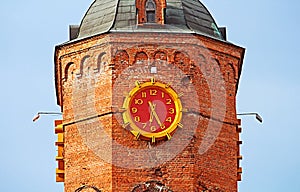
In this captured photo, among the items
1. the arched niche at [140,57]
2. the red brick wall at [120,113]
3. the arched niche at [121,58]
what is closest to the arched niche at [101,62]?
the red brick wall at [120,113]

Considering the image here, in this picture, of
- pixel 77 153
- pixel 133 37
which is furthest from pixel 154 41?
pixel 77 153

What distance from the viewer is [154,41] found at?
57.6 metres

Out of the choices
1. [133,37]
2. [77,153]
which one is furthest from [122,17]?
[77,153]

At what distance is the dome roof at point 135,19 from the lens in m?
58.1

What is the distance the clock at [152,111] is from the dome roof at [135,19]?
2077mm

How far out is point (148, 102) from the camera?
57.1 m

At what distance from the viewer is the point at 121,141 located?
56.6m

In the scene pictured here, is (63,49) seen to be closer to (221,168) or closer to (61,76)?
(61,76)

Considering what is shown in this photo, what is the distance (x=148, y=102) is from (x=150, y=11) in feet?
11.1

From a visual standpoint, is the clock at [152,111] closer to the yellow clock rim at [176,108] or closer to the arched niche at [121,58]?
the yellow clock rim at [176,108]

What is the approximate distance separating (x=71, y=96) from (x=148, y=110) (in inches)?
115

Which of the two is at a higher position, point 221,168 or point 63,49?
point 63,49

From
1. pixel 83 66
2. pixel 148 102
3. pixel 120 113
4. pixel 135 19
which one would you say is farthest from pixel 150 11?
pixel 120 113

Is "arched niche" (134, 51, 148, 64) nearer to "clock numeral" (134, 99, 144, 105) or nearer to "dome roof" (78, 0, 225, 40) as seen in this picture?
"dome roof" (78, 0, 225, 40)
